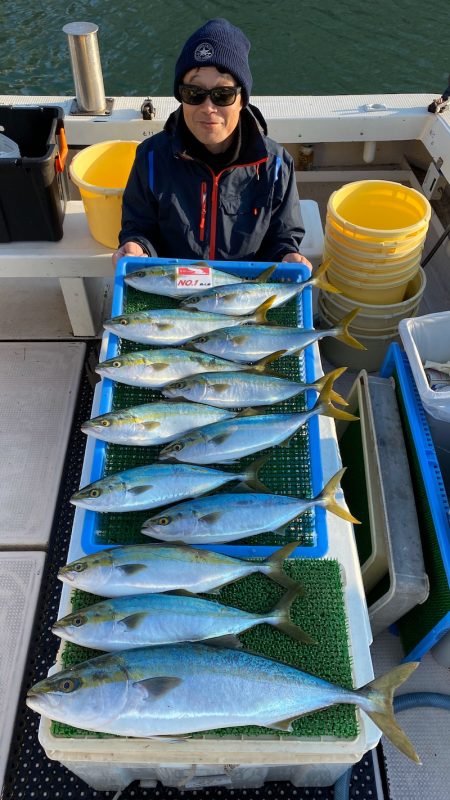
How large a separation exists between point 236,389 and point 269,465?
347mm

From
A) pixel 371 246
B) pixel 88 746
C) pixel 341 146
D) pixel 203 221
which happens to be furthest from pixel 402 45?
pixel 88 746

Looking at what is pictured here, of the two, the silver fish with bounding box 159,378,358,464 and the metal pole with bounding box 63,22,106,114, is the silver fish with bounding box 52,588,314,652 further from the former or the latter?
the metal pole with bounding box 63,22,106,114

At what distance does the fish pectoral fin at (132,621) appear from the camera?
163 cm

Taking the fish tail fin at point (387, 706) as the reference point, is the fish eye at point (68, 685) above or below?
above

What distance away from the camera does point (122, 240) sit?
2875 mm

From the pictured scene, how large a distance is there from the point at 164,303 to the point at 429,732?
2327mm

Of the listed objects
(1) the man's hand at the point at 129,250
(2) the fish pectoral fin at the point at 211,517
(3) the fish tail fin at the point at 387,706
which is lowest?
(3) the fish tail fin at the point at 387,706

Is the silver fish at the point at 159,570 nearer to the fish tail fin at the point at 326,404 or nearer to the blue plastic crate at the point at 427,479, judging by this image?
the fish tail fin at the point at 326,404

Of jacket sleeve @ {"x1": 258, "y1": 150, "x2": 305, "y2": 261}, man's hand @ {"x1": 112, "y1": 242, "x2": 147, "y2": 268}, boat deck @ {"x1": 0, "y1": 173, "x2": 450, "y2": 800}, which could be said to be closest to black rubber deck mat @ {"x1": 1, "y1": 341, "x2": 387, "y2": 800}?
boat deck @ {"x1": 0, "y1": 173, "x2": 450, "y2": 800}

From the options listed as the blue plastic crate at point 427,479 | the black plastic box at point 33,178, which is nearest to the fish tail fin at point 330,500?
the blue plastic crate at point 427,479

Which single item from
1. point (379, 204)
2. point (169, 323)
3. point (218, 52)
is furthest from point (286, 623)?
point (379, 204)

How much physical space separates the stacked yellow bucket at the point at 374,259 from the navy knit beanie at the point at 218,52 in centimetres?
115

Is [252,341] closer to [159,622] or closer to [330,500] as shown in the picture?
[330,500]

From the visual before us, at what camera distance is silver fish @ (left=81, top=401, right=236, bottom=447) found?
6.58 feet
